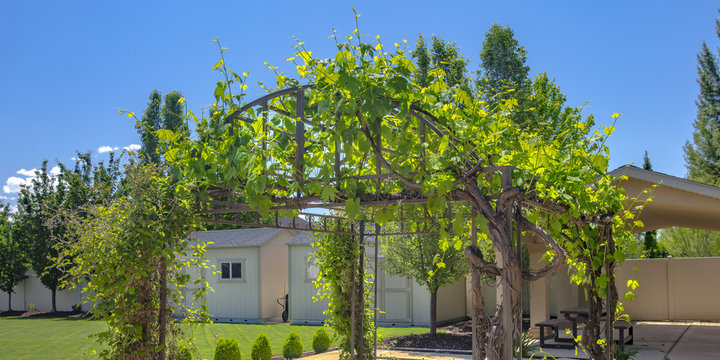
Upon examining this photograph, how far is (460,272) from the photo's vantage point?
14.3 meters

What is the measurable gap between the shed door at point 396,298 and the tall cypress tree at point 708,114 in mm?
18511

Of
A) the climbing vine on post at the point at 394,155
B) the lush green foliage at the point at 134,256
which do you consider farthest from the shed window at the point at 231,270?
the climbing vine on post at the point at 394,155

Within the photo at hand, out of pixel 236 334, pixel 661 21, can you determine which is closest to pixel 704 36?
pixel 661 21

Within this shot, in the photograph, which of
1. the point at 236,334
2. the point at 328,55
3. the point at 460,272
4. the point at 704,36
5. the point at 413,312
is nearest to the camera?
the point at 328,55

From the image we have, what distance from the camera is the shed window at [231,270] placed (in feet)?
67.9

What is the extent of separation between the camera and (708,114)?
29.1 meters

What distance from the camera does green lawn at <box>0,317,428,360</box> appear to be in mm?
13109

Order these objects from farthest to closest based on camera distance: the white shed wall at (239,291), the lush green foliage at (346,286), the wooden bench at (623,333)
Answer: the white shed wall at (239,291) < the wooden bench at (623,333) < the lush green foliage at (346,286)

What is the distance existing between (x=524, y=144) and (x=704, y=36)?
98.3 feet

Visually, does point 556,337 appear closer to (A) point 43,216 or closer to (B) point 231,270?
(B) point 231,270

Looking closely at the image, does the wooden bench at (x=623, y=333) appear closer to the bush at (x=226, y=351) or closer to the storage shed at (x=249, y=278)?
the bush at (x=226, y=351)

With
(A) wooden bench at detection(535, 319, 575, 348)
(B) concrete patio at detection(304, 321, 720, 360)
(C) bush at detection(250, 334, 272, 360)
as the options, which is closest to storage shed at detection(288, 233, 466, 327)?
(B) concrete patio at detection(304, 321, 720, 360)

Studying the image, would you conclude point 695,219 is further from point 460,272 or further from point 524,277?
point 524,277

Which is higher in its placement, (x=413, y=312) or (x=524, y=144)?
(x=524, y=144)
